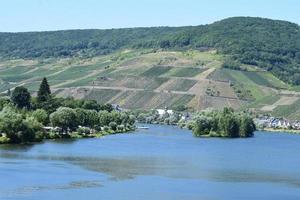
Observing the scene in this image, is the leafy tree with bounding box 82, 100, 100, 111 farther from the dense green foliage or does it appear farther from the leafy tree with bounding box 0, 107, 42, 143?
the leafy tree with bounding box 0, 107, 42, 143

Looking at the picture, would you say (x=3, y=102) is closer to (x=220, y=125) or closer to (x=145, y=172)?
(x=220, y=125)

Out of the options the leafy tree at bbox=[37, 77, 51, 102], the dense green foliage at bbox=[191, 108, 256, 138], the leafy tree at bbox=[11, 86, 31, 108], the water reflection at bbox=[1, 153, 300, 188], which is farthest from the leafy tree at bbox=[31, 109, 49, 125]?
the water reflection at bbox=[1, 153, 300, 188]

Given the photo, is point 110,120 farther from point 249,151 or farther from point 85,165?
point 85,165

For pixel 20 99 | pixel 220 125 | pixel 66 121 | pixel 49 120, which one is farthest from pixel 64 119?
pixel 220 125

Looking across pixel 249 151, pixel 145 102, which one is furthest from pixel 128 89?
pixel 249 151

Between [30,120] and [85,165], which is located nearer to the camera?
[85,165]
